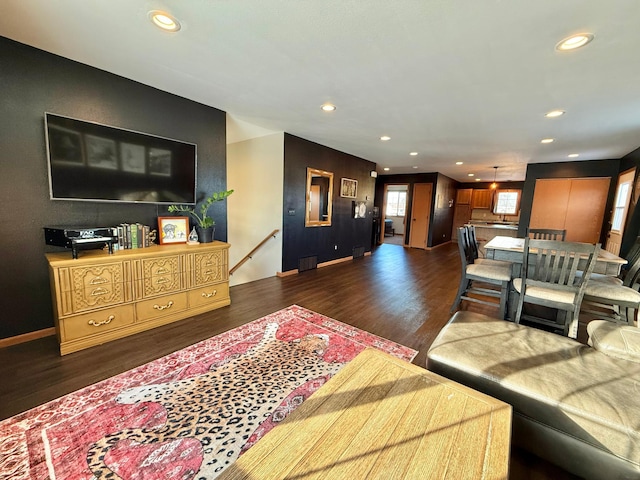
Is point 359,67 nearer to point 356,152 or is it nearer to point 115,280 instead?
point 115,280

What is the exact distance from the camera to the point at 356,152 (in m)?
5.95

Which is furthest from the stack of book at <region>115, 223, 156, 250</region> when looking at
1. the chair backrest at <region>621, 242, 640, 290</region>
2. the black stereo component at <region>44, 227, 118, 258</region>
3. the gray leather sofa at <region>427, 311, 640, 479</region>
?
the chair backrest at <region>621, 242, 640, 290</region>

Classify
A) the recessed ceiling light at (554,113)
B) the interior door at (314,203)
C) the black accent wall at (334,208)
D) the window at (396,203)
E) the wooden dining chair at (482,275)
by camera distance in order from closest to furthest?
1. the wooden dining chair at (482,275)
2. the recessed ceiling light at (554,113)
3. the black accent wall at (334,208)
4. the interior door at (314,203)
5. the window at (396,203)

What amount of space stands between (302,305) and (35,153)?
304 centimetres

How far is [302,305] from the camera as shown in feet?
11.3

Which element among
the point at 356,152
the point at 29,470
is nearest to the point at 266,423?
the point at 29,470

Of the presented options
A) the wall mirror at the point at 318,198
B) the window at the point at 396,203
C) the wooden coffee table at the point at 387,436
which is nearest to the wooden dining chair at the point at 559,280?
the wooden coffee table at the point at 387,436

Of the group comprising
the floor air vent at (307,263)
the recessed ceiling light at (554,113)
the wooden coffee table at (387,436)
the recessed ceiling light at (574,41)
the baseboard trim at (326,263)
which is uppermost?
the recessed ceiling light at (554,113)

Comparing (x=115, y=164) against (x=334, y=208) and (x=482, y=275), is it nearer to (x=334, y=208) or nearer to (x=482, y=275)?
(x=334, y=208)

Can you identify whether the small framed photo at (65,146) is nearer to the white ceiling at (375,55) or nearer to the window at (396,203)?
the white ceiling at (375,55)

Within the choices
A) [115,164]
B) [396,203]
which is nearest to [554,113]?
[115,164]

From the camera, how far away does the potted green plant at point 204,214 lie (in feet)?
10.8

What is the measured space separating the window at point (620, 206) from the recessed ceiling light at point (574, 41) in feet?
15.8

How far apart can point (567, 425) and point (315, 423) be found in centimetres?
117
